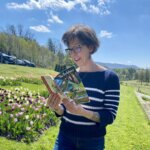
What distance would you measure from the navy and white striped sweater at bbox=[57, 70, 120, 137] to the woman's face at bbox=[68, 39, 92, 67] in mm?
142

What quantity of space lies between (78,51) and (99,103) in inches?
17.7

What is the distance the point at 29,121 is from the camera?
6789 mm

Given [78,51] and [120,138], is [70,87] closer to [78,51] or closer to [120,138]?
[78,51]

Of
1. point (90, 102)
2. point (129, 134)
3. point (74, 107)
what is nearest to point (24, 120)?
point (129, 134)

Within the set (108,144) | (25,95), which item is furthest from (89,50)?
(25,95)

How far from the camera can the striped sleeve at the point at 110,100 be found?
8.21 feet

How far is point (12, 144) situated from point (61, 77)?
4.04 meters

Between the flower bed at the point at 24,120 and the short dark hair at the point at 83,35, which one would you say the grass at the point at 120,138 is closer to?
the flower bed at the point at 24,120

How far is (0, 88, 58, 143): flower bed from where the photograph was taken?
6.40 meters

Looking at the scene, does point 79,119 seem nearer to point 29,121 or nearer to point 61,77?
point 61,77

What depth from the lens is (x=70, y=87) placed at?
92.9 inches

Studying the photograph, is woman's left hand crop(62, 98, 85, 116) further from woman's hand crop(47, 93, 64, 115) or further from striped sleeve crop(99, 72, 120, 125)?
striped sleeve crop(99, 72, 120, 125)

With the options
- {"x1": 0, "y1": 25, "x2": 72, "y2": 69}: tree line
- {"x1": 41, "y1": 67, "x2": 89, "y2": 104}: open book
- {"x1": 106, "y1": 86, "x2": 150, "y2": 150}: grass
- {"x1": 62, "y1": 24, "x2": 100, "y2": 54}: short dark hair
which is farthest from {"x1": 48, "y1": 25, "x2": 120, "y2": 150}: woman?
{"x1": 0, "y1": 25, "x2": 72, "y2": 69}: tree line

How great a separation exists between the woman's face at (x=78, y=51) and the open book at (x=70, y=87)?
21cm
